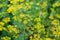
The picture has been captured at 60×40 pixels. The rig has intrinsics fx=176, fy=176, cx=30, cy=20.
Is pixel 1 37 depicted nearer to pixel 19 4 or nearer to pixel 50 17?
pixel 19 4

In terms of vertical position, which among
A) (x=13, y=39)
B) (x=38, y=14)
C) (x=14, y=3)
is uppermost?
(x=14, y=3)

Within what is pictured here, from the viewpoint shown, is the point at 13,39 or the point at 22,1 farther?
the point at 13,39

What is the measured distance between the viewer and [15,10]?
8.64 ft

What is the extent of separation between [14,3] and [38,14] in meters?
0.39

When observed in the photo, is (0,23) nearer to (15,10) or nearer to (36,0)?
(15,10)

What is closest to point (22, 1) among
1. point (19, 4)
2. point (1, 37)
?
point (19, 4)

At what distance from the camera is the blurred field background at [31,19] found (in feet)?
8.60

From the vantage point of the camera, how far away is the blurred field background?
103 inches

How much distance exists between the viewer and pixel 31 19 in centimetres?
265

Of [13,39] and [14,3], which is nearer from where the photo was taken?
[14,3]

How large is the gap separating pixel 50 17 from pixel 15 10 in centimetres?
54

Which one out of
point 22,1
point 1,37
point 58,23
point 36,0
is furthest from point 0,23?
point 58,23

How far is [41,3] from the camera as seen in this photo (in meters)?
2.66

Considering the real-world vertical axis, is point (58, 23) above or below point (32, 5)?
below
